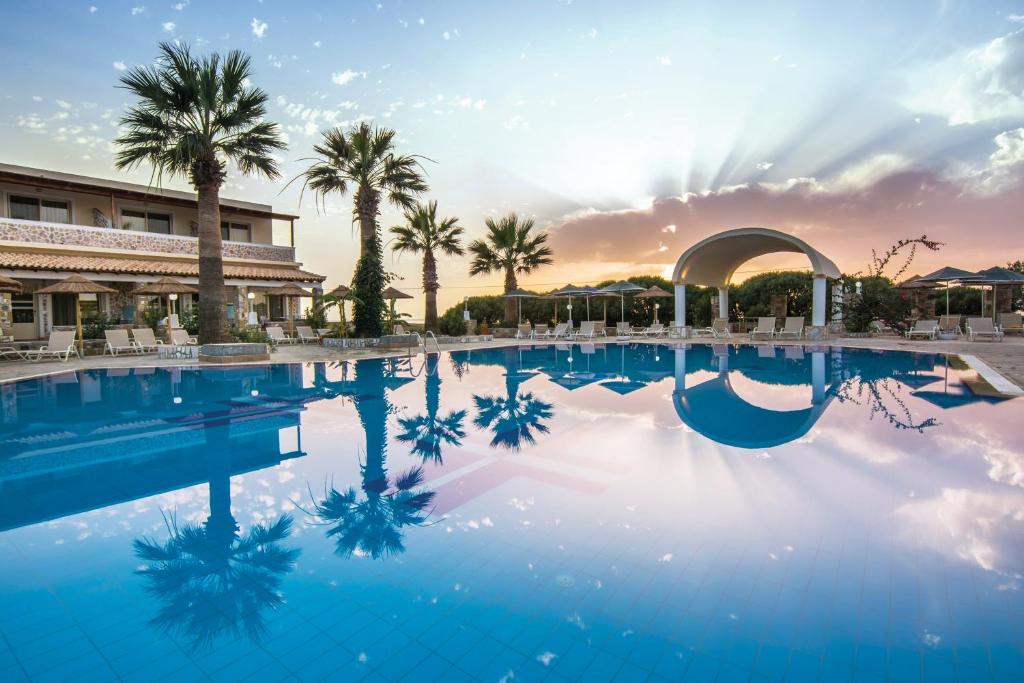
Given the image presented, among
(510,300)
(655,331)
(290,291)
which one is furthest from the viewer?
(510,300)

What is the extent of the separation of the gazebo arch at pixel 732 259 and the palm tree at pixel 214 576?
2014 cm

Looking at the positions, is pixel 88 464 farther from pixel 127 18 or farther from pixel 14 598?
pixel 127 18

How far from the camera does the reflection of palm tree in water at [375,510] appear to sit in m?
3.82

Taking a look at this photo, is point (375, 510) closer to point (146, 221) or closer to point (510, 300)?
point (510, 300)

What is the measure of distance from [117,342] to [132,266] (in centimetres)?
432

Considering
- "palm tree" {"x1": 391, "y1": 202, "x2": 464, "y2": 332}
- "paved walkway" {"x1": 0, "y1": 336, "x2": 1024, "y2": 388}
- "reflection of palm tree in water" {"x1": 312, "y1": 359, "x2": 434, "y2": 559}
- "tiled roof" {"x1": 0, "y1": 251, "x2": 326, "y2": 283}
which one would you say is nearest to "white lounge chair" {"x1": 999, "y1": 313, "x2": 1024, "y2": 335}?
"paved walkway" {"x1": 0, "y1": 336, "x2": 1024, "y2": 388}

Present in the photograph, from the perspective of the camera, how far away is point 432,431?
7.31m

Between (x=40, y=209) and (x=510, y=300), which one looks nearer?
(x=40, y=209)

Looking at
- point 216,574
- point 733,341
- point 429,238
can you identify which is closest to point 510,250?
point 429,238

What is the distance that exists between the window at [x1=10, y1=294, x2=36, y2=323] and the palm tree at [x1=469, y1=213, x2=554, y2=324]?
1732 centimetres

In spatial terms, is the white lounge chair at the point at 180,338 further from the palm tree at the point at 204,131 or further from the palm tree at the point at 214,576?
the palm tree at the point at 214,576

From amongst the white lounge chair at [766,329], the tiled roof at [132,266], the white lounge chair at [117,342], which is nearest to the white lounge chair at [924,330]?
the white lounge chair at [766,329]

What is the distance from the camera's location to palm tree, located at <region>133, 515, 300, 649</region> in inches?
111

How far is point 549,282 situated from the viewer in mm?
29438
